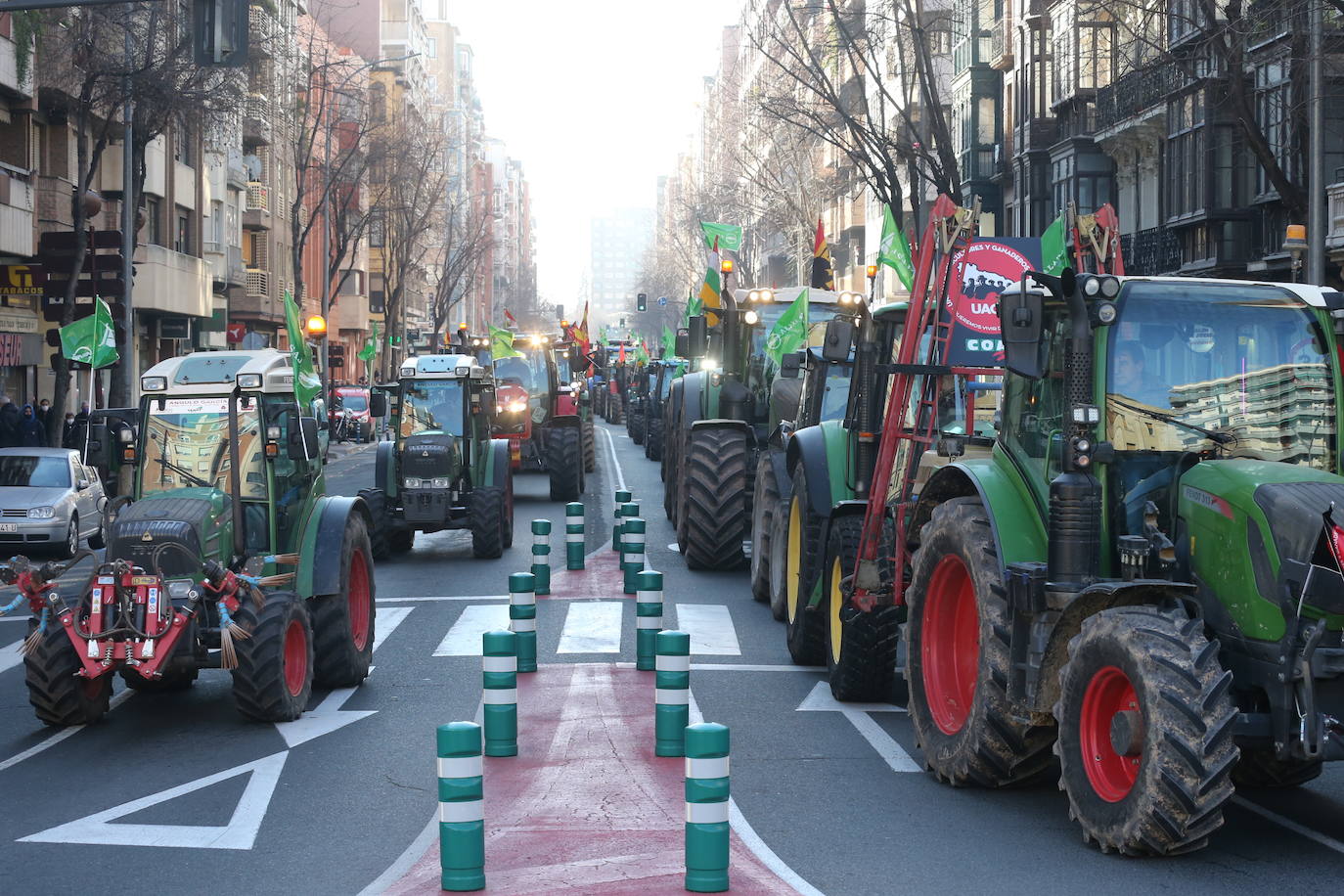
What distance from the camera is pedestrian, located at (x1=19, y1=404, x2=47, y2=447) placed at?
91.8 ft

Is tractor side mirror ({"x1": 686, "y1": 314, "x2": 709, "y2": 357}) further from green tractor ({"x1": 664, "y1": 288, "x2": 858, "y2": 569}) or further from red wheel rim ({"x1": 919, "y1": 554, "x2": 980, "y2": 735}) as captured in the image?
red wheel rim ({"x1": 919, "y1": 554, "x2": 980, "y2": 735})

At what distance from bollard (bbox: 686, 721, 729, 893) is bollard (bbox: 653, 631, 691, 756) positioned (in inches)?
106

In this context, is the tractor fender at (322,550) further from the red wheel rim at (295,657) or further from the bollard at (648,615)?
the bollard at (648,615)

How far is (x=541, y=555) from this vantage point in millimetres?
16938

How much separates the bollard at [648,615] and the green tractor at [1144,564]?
3.29m

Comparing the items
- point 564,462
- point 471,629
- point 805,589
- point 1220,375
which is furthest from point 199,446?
point 564,462

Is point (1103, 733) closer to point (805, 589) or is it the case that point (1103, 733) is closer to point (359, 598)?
point (805, 589)

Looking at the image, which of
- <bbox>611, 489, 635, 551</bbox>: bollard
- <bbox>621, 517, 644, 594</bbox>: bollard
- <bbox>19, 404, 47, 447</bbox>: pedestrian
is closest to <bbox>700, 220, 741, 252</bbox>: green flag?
<bbox>611, 489, 635, 551</bbox>: bollard

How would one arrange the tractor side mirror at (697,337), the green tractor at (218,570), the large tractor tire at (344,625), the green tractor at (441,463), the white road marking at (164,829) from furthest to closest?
the tractor side mirror at (697,337) < the green tractor at (441,463) < the large tractor tire at (344,625) < the green tractor at (218,570) < the white road marking at (164,829)

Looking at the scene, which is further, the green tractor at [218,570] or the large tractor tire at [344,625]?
the large tractor tire at [344,625]

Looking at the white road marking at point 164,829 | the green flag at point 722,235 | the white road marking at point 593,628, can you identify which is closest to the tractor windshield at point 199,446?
the white road marking at point 164,829

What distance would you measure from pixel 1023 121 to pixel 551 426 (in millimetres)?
23125

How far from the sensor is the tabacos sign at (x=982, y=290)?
10.9m

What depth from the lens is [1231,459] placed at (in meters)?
7.70
